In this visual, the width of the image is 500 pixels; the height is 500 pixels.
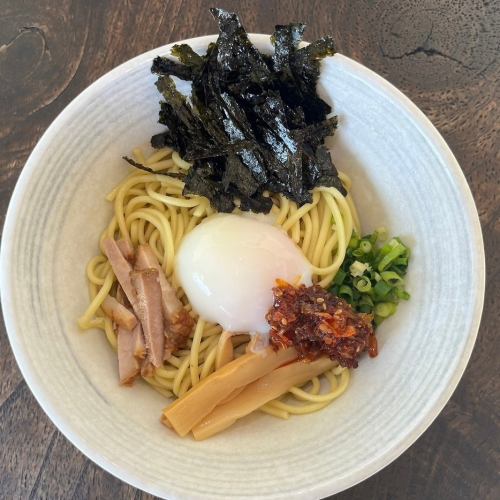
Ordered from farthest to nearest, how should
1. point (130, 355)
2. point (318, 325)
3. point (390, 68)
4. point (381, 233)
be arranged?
point (390, 68)
point (381, 233)
point (130, 355)
point (318, 325)

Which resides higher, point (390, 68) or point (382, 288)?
point (390, 68)

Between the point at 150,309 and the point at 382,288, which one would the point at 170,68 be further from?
the point at 382,288

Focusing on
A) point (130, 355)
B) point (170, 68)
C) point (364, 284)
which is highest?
→ point (170, 68)

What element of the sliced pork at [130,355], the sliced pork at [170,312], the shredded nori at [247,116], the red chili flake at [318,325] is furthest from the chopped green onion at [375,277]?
the sliced pork at [130,355]

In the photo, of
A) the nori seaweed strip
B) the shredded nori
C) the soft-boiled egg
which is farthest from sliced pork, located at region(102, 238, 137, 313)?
the nori seaweed strip

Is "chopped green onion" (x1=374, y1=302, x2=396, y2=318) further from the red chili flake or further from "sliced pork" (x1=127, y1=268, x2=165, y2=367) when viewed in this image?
"sliced pork" (x1=127, y1=268, x2=165, y2=367)

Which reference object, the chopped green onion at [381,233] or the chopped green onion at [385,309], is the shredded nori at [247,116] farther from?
the chopped green onion at [385,309]

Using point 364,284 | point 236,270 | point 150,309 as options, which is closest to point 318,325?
point 364,284
